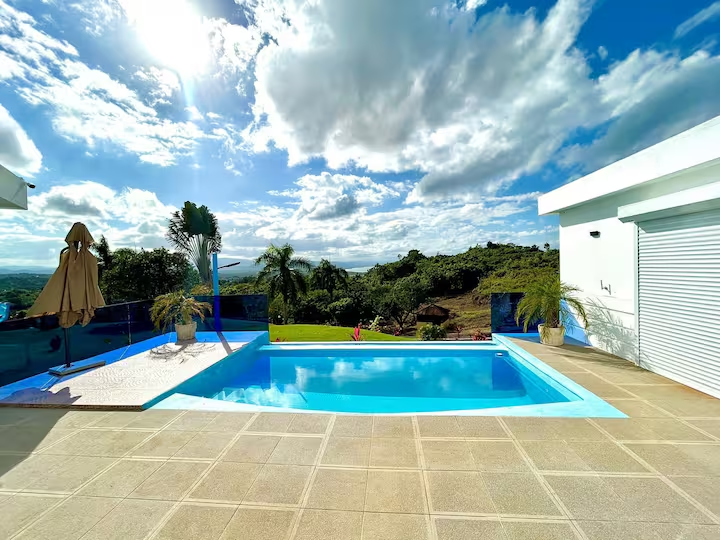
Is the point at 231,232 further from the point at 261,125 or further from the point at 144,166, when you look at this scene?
the point at 261,125

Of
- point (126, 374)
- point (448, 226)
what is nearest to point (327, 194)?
point (448, 226)

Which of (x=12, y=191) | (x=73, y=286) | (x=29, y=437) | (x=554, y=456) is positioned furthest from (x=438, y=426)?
(x=12, y=191)

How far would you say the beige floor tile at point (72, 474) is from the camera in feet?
8.52

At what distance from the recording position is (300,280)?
21.8 metres

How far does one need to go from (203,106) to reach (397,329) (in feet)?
59.9

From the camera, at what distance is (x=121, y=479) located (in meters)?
2.66

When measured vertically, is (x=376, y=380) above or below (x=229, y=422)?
below

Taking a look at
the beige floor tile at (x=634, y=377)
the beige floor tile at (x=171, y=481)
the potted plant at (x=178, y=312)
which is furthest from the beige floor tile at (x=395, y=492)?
the potted plant at (x=178, y=312)

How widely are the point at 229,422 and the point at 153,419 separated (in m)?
0.97

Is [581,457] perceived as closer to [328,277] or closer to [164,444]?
→ [164,444]

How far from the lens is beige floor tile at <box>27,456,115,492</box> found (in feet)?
8.52

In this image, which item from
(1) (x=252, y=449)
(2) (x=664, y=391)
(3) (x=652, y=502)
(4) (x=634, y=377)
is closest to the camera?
(3) (x=652, y=502)

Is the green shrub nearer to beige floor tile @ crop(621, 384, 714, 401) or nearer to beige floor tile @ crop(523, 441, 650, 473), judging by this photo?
beige floor tile @ crop(621, 384, 714, 401)

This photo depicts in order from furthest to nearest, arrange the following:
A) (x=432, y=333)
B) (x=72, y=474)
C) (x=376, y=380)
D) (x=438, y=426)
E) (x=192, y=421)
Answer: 1. (x=432, y=333)
2. (x=376, y=380)
3. (x=192, y=421)
4. (x=438, y=426)
5. (x=72, y=474)
